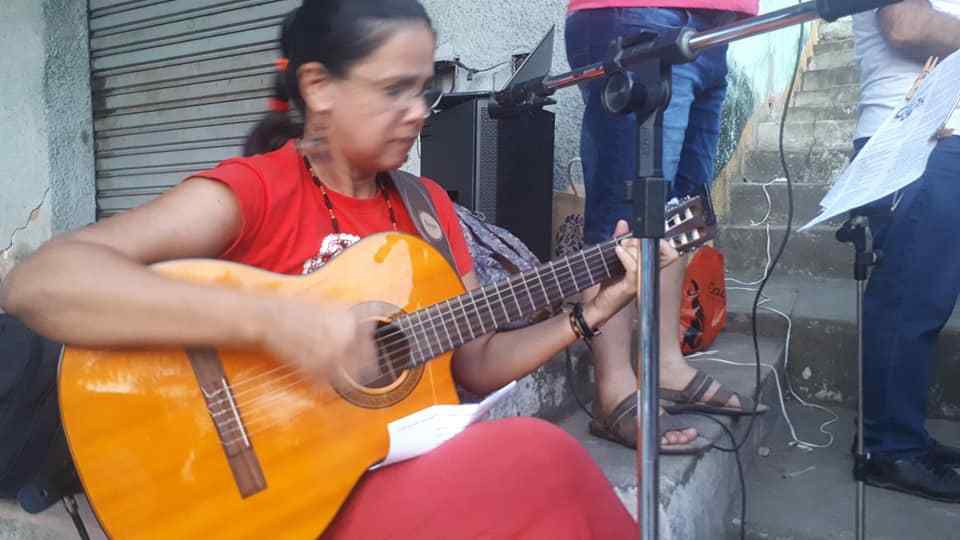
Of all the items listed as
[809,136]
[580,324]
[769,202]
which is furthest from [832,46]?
[580,324]

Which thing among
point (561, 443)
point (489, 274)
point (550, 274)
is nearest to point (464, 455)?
point (561, 443)

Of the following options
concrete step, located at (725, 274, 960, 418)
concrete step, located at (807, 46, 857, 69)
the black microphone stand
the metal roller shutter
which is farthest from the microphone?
concrete step, located at (807, 46, 857, 69)

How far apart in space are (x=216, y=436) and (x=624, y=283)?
2.85 ft

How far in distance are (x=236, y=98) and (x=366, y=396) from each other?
3.32 m

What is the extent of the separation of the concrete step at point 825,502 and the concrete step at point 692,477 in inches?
3.1

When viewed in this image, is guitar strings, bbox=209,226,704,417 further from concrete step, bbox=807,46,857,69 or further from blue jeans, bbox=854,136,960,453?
concrete step, bbox=807,46,857,69

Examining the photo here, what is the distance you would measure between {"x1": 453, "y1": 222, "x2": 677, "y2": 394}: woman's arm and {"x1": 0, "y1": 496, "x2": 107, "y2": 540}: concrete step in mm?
1016

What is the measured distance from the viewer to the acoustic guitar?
1186mm

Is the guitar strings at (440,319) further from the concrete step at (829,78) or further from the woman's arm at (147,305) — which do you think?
the concrete step at (829,78)

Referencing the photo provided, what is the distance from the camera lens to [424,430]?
1.24 meters

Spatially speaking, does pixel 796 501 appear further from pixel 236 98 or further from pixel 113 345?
pixel 236 98

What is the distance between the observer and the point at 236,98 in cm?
417

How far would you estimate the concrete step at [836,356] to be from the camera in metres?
2.62

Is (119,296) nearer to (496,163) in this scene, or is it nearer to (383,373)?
(383,373)
